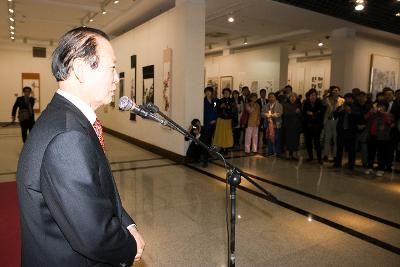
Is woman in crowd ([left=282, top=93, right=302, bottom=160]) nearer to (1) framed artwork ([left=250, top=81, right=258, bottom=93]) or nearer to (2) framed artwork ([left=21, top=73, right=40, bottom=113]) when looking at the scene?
(1) framed artwork ([left=250, top=81, right=258, bottom=93])

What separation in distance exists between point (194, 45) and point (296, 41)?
21.5 ft

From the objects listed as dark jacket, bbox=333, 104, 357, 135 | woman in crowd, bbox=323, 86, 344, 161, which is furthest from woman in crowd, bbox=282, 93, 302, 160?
dark jacket, bbox=333, 104, 357, 135

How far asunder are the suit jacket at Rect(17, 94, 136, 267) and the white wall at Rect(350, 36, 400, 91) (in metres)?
9.92

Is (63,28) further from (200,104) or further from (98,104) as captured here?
(98,104)

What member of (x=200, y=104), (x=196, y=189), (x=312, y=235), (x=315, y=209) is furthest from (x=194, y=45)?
(x=312, y=235)

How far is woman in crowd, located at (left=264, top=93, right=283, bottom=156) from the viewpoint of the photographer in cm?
750

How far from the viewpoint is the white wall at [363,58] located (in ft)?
31.2

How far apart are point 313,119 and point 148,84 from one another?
13.7 ft

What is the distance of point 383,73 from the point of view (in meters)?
10.5

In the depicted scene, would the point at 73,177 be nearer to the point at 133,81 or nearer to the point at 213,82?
the point at 133,81

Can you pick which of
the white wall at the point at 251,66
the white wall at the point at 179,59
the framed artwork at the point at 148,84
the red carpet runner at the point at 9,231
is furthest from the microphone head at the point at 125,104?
the white wall at the point at 251,66

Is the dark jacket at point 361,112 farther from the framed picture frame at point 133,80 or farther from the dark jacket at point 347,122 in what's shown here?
the framed picture frame at point 133,80

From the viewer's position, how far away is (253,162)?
A: 23.0 feet

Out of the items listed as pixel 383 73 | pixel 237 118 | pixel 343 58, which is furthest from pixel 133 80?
pixel 383 73
